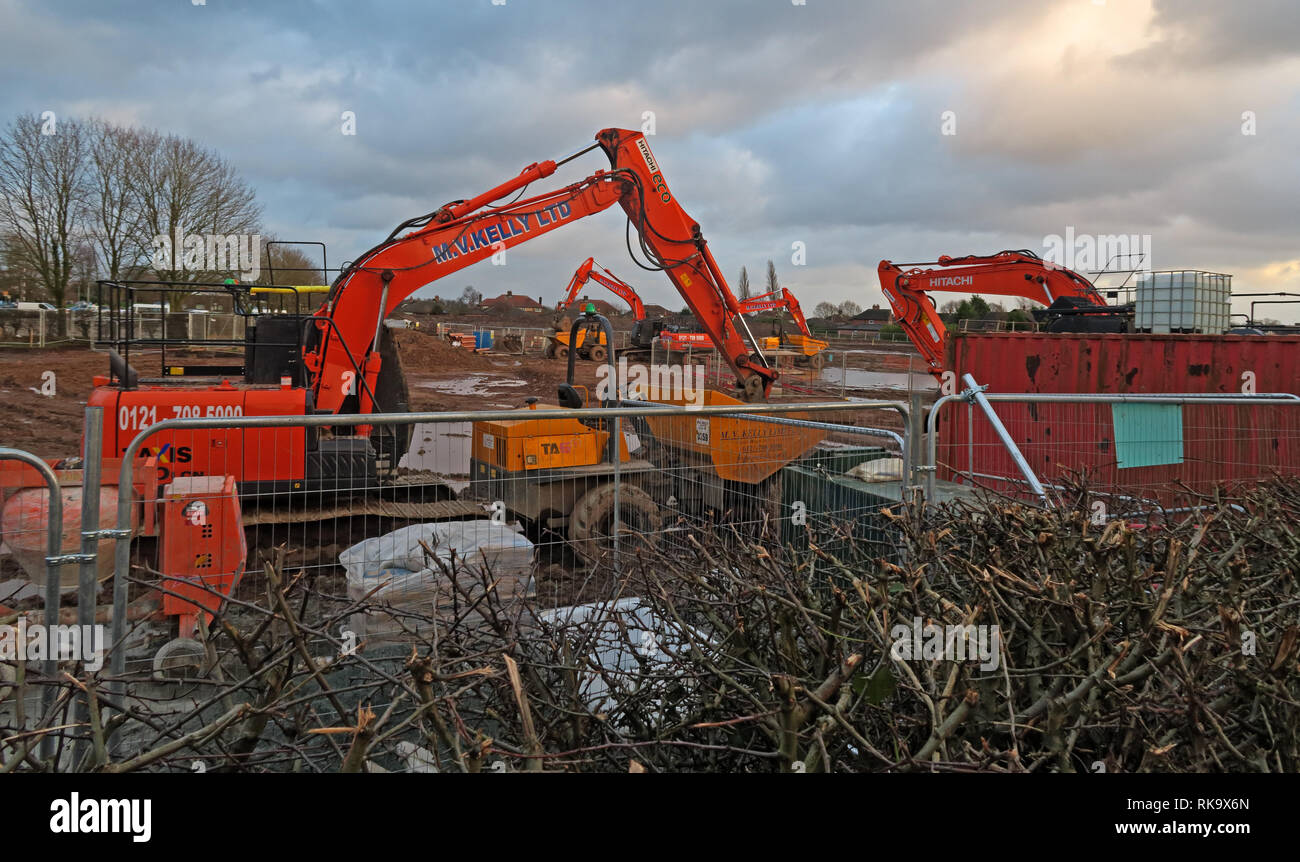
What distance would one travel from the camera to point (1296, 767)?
2129 mm

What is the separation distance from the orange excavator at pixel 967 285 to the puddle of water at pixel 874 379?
27.4 ft

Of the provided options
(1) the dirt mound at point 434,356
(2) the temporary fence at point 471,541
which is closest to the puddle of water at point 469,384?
(1) the dirt mound at point 434,356

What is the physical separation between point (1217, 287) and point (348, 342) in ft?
33.1

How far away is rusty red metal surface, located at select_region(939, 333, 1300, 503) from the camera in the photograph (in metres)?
7.20

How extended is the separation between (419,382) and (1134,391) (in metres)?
24.3

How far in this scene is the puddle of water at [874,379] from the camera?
26906mm

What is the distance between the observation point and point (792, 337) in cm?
3578

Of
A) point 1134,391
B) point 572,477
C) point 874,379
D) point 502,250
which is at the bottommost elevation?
point 572,477

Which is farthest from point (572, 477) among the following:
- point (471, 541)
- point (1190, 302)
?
point (1190, 302)

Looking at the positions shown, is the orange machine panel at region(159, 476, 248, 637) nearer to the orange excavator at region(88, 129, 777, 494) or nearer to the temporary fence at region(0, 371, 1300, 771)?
the temporary fence at region(0, 371, 1300, 771)

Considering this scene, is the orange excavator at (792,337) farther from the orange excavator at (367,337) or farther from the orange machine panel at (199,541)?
the orange machine panel at (199,541)

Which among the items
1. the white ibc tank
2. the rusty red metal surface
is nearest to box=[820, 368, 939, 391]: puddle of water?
the white ibc tank

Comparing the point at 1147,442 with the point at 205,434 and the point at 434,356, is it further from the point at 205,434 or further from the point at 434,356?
the point at 434,356
